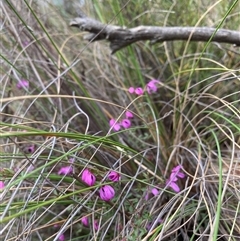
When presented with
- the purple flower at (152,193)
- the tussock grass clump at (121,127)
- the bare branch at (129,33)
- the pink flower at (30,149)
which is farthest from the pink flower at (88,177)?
the bare branch at (129,33)

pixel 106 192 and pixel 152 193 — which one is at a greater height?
pixel 106 192

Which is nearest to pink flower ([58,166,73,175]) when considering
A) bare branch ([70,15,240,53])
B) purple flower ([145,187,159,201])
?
purple flower ([145,187,159,201])

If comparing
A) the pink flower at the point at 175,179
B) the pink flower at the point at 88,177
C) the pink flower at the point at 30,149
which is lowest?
the pink flower at the point at 175,179

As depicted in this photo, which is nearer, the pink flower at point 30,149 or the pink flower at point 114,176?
the pink flower at point 114,176

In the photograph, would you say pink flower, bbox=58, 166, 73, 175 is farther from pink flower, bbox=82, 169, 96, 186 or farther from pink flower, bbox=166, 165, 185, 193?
pink flower, bbox=166, 165, 185, 193

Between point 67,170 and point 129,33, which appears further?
point 129,33

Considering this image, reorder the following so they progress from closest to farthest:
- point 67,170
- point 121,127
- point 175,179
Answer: point 67,170 < point 175,179 < point 121,127

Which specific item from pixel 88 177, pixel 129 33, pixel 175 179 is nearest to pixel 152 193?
pixel 175 179

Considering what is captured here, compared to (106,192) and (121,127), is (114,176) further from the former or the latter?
(121,127)

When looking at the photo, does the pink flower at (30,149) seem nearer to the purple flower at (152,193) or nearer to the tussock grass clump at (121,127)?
the tussock grass clump at (121,127)
